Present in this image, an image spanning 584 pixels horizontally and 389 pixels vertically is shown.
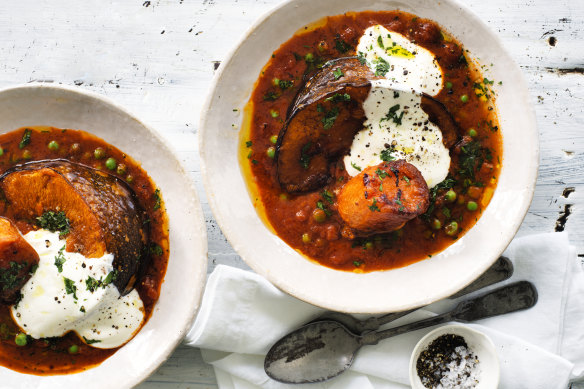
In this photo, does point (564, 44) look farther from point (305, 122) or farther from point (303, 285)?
point (303, 285)

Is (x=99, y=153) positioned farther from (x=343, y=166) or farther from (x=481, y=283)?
(x=481, y=283)

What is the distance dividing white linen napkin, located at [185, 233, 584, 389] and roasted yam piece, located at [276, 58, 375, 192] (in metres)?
0.96

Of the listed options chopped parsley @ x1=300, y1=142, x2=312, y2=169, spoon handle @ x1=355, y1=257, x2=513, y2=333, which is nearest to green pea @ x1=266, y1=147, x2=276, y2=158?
chopped parsley @ x1=300, y1=142, x2=312, y2=169

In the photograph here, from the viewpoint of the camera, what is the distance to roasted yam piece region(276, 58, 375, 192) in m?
4.03

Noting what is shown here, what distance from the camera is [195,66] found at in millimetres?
4617

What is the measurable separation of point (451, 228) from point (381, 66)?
1.43 meters

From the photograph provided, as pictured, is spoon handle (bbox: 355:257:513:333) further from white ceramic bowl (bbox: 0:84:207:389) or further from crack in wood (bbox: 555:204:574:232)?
white ceramic bowl (bbox: 0:84:207:389)

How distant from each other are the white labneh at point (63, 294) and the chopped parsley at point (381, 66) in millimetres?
2463

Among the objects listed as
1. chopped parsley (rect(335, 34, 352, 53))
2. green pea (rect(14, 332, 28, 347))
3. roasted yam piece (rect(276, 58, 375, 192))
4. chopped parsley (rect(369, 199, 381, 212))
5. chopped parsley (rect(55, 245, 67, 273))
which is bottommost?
green pea (rect(14, 332, 28, 347))

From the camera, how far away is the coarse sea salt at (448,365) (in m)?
4.30

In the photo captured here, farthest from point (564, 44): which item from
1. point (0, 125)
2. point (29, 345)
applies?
point (29, 345)

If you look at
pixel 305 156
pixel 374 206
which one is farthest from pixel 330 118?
pixel 374 206

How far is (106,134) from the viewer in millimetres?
4262

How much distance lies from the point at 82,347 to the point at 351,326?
2.20m
